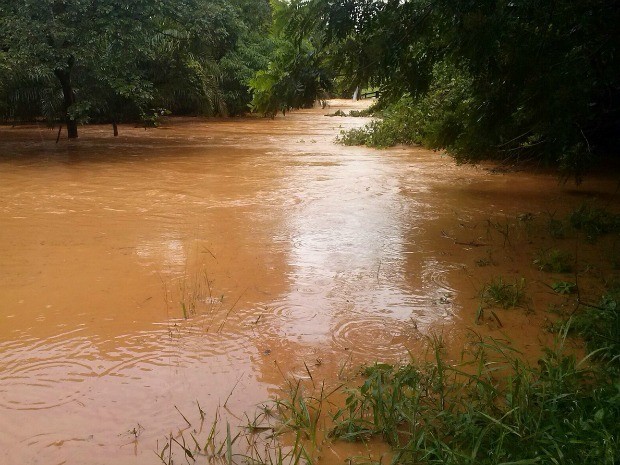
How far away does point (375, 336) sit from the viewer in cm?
402

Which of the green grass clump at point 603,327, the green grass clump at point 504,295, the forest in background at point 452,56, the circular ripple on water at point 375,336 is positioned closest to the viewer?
the green grass clump at point 603,327

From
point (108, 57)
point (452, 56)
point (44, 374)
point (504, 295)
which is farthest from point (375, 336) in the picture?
point (108, 57)

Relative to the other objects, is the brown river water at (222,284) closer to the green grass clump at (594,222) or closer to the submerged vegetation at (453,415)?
the submerged vegetation at (453,415)

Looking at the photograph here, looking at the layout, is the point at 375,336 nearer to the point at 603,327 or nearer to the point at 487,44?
the point at 603,327

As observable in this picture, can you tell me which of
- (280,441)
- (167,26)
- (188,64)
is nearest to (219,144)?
(167,26)

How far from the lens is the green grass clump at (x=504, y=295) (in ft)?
14.6

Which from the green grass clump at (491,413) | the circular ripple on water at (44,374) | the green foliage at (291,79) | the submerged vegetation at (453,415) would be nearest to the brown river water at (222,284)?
the circular ripple on water at (44,374)

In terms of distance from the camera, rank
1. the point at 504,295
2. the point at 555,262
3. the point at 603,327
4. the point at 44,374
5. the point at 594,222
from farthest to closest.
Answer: the point at 594,222, the point at 555,262, the point at 504,295, the point at 603,327, the point at 44,374

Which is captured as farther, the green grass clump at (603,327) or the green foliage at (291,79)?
the green foliage at (291,79)

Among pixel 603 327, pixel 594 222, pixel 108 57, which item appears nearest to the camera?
pixel 603 327

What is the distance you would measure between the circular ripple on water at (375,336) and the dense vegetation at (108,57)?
9262 mm

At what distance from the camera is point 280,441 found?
287cm

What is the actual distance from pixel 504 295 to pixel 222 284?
2.28 metres

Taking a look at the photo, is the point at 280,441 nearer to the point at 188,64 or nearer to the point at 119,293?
the point at 119,293
